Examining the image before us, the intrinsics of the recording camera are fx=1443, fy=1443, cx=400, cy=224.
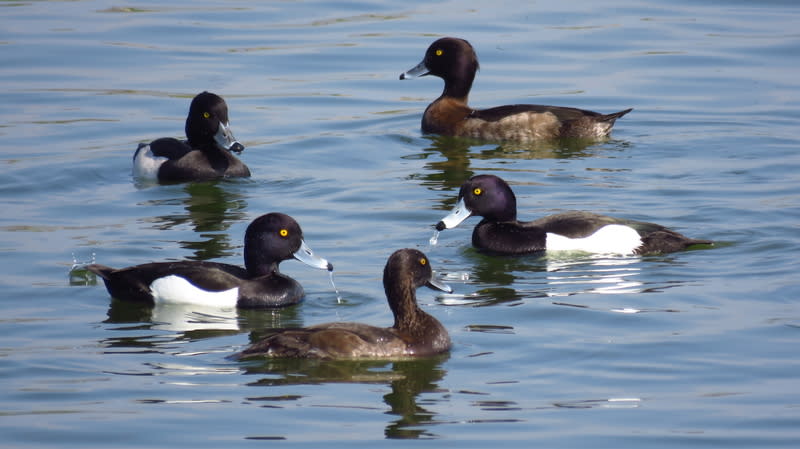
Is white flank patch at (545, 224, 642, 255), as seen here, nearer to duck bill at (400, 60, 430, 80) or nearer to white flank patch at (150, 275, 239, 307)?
white flank patch at (150, 275, 239, 307)

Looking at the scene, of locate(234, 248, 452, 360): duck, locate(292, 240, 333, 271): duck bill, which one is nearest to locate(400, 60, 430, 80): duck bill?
locate(292, 240, 333, 271): duck bill

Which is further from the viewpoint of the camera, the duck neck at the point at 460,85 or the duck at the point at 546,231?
the duck neck at the point at 460,85

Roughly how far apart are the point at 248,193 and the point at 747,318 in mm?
6348

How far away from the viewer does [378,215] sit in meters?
13.8

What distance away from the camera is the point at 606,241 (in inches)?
479

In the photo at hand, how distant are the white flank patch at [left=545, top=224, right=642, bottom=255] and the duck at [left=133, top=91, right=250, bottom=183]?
15.1 feet

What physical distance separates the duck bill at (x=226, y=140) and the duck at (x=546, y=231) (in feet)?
12.0

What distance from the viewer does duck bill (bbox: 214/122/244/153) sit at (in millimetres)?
15602

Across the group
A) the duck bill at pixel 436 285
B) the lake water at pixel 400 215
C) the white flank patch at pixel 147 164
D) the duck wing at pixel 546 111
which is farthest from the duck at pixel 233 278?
the duck wing at pixel 546 111

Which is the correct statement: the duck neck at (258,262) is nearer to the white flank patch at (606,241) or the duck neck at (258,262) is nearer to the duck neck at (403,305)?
the duck neck at (403,305)

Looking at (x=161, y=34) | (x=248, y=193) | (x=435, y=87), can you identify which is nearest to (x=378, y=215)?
(x=248, y=193)

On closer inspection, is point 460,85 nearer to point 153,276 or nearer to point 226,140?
point 226,140

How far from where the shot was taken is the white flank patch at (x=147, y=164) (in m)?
15.5

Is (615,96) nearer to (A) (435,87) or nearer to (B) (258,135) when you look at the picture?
(A) (435,87)
